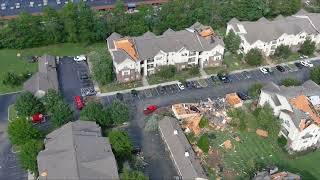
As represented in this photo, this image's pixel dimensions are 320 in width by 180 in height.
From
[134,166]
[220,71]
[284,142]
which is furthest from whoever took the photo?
[220,71]

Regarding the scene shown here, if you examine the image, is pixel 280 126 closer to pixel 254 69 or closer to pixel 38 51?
pixel 254 69

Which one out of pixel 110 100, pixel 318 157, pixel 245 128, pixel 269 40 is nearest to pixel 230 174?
pixel 245 128

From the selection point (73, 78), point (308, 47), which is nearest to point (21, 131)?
point (73, 78)

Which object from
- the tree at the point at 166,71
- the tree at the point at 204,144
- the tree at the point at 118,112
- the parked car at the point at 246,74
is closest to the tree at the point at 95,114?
the tree at the point at 118,112

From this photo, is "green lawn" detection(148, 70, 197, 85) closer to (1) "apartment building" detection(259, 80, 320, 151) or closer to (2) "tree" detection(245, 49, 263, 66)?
(2) "tree" detection(245, 49, 263, 66)

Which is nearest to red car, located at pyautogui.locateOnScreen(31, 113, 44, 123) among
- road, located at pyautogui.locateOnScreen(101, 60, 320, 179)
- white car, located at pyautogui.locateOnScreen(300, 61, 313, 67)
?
road, located at pyautogui.locateOnScreen(101, 60, 320, 179)
